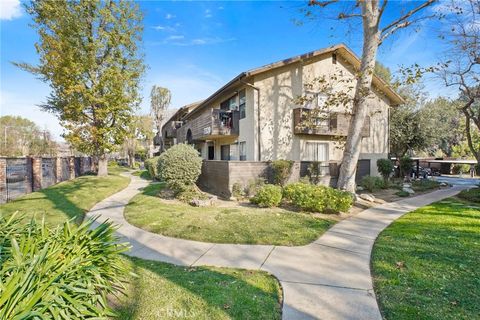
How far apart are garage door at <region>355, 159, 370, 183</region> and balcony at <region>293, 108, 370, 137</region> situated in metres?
2.39

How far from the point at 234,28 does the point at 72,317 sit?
14066 mm

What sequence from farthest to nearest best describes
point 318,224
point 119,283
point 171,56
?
point 171,56
point 318,224
point 119,283

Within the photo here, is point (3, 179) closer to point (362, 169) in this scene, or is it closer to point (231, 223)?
point (231, 223)

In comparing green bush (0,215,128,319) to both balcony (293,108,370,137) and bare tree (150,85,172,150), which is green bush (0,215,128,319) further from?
bare tree (150,85,172,150)

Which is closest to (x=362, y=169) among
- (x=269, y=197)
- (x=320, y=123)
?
(x=320, y=123)

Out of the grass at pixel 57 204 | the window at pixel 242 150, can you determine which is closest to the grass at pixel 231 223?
the grass at pixel 57 204

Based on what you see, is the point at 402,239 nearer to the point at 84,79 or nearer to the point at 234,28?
the point at 234,28

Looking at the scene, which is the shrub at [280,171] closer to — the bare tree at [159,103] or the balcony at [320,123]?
the balcony at [320,123]

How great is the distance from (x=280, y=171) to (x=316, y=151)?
14.9 feet

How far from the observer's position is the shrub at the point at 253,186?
10836 mm

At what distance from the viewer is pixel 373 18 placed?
10008 millimetres

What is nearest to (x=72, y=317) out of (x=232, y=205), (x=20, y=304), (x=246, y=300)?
(x=20, y=304)

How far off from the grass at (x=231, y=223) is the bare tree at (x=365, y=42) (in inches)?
161

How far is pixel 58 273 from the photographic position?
8.09ft
